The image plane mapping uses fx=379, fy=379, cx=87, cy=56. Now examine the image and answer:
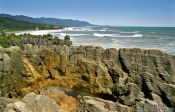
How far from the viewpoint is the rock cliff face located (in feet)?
57.7

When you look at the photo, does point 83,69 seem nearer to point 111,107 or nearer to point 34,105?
point 111,107

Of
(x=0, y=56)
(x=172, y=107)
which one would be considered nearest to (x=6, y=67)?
(x=0, y=56)

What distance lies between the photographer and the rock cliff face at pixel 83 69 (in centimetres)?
1759

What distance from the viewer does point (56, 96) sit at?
17.6 metres

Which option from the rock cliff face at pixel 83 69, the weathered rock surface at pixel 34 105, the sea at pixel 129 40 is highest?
the weathered rock surface at pixel 34 105

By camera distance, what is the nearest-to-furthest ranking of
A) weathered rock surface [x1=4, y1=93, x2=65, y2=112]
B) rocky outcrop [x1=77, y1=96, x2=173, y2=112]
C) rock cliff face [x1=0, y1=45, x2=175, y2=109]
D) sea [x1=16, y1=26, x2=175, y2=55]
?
weathered rock surface [x1=4, y1=93, x2=65, y2=112] < rocky outcrop [x1=77, y1=96, x2=173, y2=112] < rock cliff face [x1=0, y1=45, x2=175, y2=109] < sea [x1=16, y1=26, x2=175, y2=55]

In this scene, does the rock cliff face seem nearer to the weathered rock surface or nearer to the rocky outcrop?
the rocky outcrop

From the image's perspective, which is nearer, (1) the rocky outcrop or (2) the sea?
(1) the rocky outcrop

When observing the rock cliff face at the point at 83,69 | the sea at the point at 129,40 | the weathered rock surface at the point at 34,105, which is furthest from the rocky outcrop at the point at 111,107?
the sea at the point at 129,40

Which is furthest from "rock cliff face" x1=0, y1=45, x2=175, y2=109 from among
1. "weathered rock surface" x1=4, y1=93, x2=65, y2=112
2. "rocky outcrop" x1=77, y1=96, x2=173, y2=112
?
"weathered rock surface" x1=4, y1=93, x2=65, y2=112

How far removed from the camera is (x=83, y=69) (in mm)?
Result: 20594

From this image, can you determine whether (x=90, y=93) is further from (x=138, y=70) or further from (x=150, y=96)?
(x=150, y=96)

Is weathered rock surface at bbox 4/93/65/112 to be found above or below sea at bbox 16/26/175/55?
above

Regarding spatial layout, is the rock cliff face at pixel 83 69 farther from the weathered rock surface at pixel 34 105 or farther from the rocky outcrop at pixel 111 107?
the weathered rock surface at pixel 34 105
